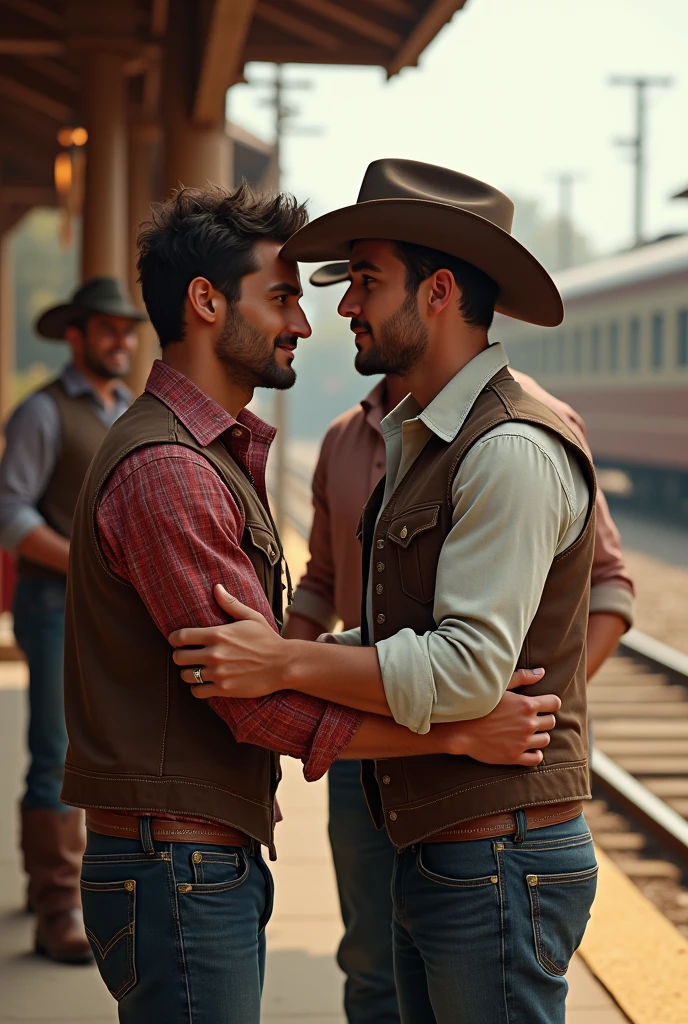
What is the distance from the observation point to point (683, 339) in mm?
19172

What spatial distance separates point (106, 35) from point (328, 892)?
6592 millimetres

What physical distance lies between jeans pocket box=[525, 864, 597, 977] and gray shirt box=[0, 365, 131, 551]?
2862 millimetres

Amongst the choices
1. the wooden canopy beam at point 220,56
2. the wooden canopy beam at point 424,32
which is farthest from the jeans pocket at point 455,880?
the wooden canopy beam at point 424,32

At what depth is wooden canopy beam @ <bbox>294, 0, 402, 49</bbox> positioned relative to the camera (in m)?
8.53

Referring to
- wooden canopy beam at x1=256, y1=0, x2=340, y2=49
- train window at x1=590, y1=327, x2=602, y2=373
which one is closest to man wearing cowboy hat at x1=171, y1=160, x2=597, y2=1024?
wooden canopy beam at x1=256, y1=0, x2=340, y2=49

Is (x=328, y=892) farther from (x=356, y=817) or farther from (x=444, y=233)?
(x=444, y=233)

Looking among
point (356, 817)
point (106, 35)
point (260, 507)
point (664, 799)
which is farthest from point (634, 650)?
point (260, 507)

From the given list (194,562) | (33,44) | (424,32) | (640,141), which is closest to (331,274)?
(194,562)

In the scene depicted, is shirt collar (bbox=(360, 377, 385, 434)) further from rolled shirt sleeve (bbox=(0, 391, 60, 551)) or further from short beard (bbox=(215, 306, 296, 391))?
rolled shirt sleeve (bbox=(0, 391, 60, 551))

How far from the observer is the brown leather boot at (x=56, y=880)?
15.2ft

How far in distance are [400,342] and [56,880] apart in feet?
9.54

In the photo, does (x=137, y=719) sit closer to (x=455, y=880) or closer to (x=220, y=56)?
(x=455, y=880)

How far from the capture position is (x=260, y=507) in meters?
2.64

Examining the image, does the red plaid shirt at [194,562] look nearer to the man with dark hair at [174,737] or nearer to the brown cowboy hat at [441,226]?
the man with dark hair at [174,737]
